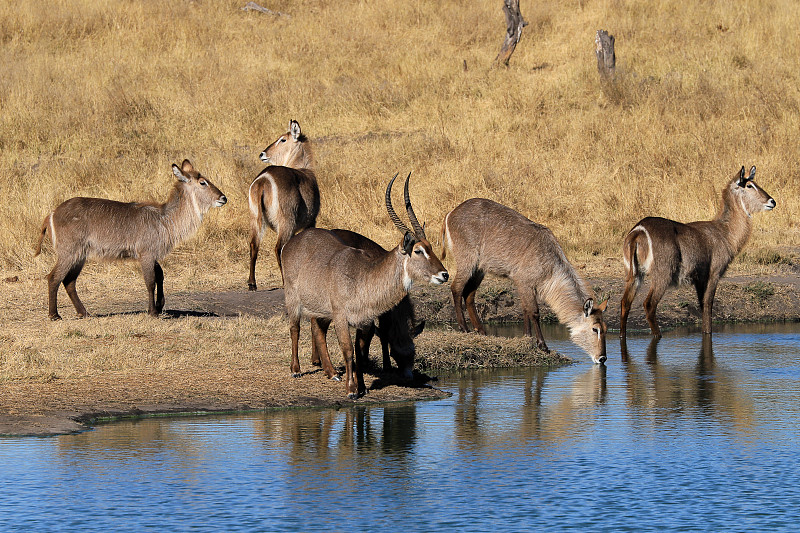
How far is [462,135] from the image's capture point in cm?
1697

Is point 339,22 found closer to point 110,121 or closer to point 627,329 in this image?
point 110,121

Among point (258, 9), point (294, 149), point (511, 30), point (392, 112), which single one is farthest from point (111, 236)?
point (258, 9)

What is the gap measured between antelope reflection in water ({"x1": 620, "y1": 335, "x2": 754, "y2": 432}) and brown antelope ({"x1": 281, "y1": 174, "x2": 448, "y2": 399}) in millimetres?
1794

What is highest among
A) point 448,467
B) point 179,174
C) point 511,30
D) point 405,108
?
point 511,30

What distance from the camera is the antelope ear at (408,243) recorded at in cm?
671

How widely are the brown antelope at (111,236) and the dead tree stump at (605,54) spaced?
10.4 m

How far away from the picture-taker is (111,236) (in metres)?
10.2

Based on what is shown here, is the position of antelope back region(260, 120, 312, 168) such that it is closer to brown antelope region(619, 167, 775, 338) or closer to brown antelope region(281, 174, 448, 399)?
brown antelope region(619, 167, 775, 338)

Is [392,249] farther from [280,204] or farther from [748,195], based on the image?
[748,195]

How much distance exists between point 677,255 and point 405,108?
350 inches

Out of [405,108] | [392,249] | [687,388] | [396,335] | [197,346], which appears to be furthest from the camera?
[405,108]

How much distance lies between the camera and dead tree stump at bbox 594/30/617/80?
19.0m

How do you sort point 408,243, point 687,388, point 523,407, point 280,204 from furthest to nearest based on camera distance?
point 280,204 → point 687,388 → point 523,407 → point 408,243

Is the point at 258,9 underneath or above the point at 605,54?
above
